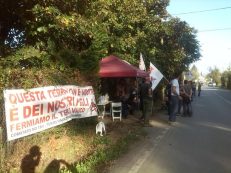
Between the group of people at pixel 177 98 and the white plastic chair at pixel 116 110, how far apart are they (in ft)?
6.92

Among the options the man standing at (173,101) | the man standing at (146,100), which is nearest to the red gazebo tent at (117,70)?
the man standing at (146,100)

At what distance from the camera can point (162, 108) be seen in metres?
23.1

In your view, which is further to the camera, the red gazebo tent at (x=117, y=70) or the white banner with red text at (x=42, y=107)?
the red gazebo tent at (x=117, y=70)

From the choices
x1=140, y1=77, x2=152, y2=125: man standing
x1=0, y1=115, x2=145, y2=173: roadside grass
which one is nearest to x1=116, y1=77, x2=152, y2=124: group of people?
x1=140, y1=77, x2=152, y2=125: man standing

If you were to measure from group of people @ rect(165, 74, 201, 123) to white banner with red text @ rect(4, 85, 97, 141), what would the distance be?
223 inches

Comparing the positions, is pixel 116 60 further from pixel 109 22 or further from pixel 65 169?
pixel 65 169

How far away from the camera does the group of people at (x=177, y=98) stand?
55.7ft

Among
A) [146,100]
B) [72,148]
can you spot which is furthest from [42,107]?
[146,100]

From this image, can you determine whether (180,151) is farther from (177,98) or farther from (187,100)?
(187,100)

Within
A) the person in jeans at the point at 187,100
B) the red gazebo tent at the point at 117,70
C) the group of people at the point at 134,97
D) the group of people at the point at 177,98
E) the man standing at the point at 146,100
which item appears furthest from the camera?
the person in jeans at the point at 187,100

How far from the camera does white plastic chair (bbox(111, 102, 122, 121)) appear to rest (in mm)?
16375

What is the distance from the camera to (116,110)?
17.1 meters

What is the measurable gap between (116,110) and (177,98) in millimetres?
2564

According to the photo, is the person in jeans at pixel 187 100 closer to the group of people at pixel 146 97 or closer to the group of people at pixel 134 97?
the group of people at pixel 146 97
